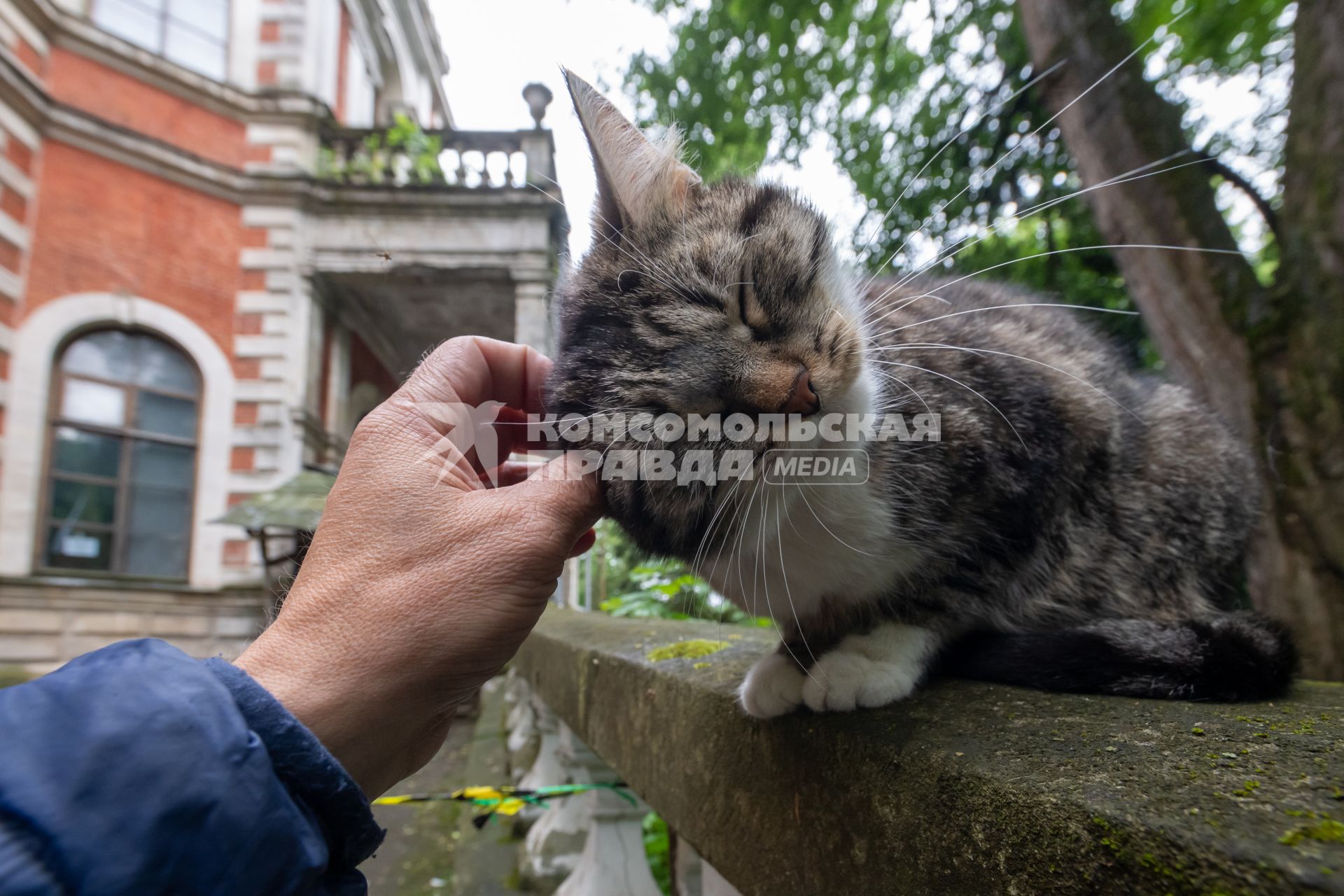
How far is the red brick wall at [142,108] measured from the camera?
23.4ft

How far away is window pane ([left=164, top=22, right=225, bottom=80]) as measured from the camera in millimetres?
7777

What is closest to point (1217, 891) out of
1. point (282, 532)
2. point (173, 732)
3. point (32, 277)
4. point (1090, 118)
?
point (173, 732)

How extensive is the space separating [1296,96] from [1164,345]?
0.92 meters

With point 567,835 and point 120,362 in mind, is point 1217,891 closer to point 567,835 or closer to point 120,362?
point 567,835

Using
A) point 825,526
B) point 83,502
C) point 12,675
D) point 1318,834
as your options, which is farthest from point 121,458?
point 1318,834

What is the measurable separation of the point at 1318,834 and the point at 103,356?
30.8ft

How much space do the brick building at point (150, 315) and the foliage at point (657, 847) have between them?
4192mm

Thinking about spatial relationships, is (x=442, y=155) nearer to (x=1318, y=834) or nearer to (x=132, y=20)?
(x=1318, y=834)

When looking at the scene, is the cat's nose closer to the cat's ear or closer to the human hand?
the human hand

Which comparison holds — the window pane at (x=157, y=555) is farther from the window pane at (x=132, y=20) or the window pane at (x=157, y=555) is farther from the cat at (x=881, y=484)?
the cat at (x=881, y=484)

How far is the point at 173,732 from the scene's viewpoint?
74 cm

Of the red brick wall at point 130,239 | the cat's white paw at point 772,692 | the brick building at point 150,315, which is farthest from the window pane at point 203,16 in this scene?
the cat's white paw at point 772,692

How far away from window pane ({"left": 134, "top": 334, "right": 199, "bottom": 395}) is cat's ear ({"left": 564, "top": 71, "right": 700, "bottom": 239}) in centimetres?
811

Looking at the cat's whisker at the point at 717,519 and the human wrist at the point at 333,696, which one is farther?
the cat's whisker at the point at 717,519
